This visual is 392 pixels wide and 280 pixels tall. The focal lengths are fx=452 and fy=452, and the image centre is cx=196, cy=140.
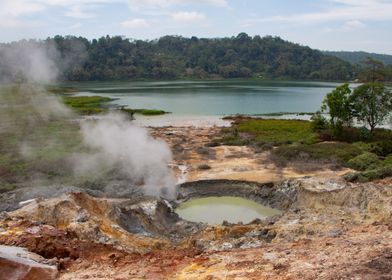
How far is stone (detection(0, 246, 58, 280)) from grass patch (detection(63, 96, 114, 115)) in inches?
1908

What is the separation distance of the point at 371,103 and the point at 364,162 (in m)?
13.4

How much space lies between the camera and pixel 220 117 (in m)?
60.1

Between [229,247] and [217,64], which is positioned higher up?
[217,64]

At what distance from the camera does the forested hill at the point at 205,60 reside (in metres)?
125

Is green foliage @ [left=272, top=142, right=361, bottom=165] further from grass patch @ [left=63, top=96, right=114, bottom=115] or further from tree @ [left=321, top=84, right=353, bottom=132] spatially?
grass patch @ [left=63, top=96, right=114, bottom=115]

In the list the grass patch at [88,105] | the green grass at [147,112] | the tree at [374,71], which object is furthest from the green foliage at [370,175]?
the grass patch at [88,105]

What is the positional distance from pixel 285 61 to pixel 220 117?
9910cm

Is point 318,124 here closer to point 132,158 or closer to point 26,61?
point 132,158

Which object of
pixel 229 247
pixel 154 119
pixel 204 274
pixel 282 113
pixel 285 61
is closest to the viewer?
pixel 204 274

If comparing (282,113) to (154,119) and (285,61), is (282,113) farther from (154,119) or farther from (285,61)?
(285,61)

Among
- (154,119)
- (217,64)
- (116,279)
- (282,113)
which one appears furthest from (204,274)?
(217,64)

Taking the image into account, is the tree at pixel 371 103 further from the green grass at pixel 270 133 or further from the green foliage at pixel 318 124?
the green grass at pixel 270 133

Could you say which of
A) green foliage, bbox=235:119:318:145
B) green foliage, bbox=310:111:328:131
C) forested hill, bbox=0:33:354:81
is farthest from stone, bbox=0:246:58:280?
forested hill, bbox=0:33:354:81

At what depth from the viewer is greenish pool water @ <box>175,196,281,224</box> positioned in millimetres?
20609
